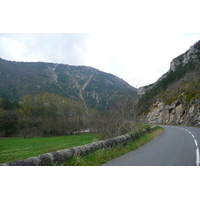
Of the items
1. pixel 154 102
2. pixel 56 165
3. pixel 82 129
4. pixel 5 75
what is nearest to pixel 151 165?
pixel 56 165

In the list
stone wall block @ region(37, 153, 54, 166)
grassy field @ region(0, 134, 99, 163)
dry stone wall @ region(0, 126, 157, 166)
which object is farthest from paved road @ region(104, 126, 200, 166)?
grassy field @ region(0, 134, 99, 163)

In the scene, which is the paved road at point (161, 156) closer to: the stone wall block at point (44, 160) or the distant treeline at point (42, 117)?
the stone wall block at point (44, 160)

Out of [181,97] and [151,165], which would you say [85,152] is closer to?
[151,165]

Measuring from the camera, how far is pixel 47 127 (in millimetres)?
57844

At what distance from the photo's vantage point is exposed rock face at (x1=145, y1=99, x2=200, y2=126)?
33.5 metres

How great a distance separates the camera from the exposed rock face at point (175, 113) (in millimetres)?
33466

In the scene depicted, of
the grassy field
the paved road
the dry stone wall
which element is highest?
the dry stone wall

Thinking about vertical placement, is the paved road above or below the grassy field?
above

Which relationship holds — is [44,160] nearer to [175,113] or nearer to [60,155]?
[60,155]

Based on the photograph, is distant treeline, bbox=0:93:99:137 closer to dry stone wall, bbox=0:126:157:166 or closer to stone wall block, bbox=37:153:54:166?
dry stone wall, bbox=0:126:157:166

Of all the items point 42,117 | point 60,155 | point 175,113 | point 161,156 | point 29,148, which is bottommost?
point 29,148

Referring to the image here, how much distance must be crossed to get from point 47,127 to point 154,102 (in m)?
37.2

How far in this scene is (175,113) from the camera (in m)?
42.3

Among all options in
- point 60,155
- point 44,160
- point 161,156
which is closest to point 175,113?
point 161,156
